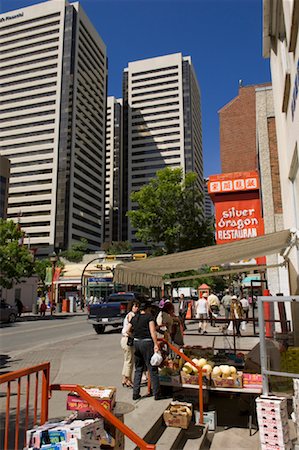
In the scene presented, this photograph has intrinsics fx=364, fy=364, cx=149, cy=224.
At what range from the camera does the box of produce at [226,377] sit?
19.0 ft

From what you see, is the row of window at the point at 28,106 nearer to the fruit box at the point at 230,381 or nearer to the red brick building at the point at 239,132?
the red brick building at the point at 239,132

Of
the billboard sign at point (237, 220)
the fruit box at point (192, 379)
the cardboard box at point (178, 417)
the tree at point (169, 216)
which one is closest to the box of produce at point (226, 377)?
the fruit box at point (192, 379)

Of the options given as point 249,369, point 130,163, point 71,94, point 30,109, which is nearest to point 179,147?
point 130,163

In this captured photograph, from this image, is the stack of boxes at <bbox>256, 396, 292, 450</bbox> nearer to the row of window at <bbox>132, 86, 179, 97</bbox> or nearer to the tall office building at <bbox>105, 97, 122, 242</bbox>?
the tall office building at <bbox>105, 97, 122, 242</bbox>

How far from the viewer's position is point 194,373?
6.21 meters

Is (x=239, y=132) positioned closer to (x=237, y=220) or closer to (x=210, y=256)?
(x=237, y=220)

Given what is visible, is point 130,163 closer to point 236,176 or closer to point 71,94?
point 71,94

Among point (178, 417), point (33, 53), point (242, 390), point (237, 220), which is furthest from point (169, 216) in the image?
point (33, 53)

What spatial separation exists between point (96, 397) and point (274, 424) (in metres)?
2.27

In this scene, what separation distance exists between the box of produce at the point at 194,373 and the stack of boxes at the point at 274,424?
159 centimetres

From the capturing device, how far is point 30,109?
364ft

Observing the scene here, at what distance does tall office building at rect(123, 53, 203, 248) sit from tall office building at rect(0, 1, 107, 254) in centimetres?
2073

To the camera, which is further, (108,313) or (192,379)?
→ (108,313)

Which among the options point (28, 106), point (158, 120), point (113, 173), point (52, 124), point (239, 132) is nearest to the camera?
point (239, 132)
